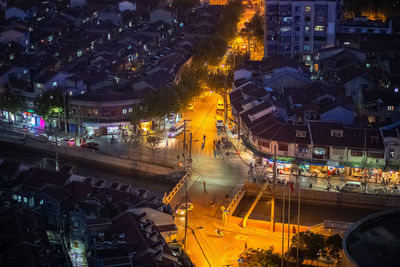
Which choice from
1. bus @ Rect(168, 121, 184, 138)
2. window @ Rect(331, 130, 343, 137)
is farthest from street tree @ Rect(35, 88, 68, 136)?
window @ Rect(331, 130, 343, 137)

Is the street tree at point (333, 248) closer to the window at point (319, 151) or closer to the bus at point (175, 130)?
the window at point (319, 151)

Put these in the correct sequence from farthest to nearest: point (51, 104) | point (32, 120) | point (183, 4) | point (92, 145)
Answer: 1. point (183, 4)
2. point (32, 120)
3. point (51, 104)
4. point (92, 145)

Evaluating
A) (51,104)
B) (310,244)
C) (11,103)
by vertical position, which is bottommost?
(310,244)

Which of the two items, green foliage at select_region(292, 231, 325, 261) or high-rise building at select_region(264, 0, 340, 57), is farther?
high-rise building at select_region(264, 0, 340, 57)

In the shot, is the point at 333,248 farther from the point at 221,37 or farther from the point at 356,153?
the point at 221,37

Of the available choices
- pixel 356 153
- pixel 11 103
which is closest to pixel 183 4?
pixel 11 103

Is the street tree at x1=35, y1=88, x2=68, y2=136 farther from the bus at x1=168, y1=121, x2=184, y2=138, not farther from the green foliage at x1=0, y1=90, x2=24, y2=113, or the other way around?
the bus at x1=168, y1=121, x2=184, y2=138

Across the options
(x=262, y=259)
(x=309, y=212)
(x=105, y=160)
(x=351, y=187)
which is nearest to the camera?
(x=262, y=259)
